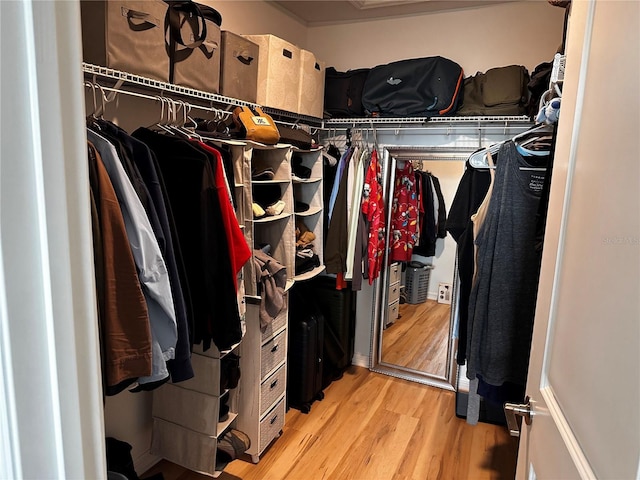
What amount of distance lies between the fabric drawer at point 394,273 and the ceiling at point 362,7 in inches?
72.0

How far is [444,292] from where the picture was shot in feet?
10.5

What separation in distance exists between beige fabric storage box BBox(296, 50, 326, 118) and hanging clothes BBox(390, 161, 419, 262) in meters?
0.79

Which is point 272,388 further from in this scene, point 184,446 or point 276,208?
point 276,208

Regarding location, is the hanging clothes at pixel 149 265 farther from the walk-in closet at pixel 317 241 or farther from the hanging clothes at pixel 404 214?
the hanging clothes at pixel 404 214

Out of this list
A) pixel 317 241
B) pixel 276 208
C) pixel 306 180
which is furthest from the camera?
pixel 317 241

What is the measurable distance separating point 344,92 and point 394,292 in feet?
5.16

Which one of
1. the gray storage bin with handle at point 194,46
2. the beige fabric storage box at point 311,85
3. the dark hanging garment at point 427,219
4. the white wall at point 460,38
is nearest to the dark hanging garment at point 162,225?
the gray storage bin with handle at point 194,46

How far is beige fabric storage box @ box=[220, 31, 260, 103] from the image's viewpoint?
2.03 meters

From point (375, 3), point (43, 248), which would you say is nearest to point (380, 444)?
point (43, 248)

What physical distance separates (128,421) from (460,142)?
261cm

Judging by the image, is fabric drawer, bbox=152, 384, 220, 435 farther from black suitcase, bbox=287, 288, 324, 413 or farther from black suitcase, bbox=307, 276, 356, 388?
black suitcase, bbox=307, 276, 356, 388

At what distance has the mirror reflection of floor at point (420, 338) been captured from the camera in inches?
127

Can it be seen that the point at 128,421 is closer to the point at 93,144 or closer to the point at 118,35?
the point at 93,144

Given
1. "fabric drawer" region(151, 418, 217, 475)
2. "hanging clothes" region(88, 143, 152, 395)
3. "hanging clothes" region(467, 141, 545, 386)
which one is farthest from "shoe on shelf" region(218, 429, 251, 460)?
"hanging clothes" region(467, 141, 545, 386)
